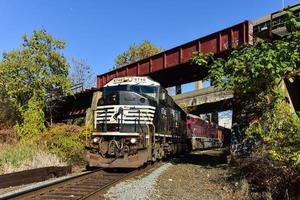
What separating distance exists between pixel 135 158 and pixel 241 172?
Result: 3.83m

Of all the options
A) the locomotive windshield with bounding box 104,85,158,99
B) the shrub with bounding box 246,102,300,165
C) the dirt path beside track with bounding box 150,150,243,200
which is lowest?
the dirt path beside track with bounding box 150,150,243,200

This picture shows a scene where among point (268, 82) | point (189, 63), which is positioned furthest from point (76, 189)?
point (189, 63)

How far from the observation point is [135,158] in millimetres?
14547

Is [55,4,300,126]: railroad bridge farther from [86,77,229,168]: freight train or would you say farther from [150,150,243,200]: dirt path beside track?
[150,150,243,200]: dirt path beside track

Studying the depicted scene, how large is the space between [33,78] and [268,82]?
2445cm

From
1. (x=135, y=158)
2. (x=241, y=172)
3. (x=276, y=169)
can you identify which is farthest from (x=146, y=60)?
(x=276, y=169)

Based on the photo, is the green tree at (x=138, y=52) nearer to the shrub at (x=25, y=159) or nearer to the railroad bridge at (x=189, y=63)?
the railroad bridge at (x=189, y=63)

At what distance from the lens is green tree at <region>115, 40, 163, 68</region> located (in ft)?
223

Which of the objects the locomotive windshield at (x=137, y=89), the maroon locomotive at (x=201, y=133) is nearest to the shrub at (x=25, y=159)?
the locomotive windshield at (x=137, y=89)

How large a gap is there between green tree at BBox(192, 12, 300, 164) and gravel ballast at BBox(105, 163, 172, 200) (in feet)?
11.3

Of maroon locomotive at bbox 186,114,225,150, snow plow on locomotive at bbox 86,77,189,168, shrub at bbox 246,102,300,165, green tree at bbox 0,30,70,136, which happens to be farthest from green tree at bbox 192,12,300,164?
green tree at bbox 0,30,70,136

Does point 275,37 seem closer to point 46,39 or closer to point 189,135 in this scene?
point 189,135

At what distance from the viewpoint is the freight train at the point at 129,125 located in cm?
1473

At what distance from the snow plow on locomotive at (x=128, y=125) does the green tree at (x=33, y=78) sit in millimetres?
16668
